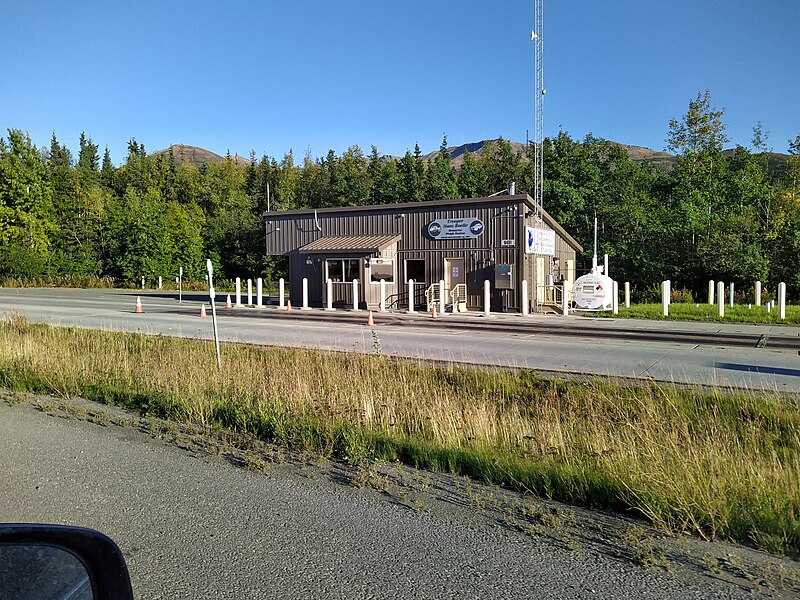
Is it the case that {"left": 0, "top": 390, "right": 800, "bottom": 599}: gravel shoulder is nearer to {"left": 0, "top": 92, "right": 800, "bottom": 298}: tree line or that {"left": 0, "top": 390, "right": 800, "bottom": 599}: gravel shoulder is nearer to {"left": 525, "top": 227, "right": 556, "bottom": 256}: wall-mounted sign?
{"left": 525, "top": 227, "right": 556, "bottom": 256}: wall-mounted sign

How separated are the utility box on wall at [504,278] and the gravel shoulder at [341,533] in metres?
23.3

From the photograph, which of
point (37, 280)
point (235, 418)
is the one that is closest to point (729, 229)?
point (235, 418)

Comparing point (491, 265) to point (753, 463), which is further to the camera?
point (491, 265)

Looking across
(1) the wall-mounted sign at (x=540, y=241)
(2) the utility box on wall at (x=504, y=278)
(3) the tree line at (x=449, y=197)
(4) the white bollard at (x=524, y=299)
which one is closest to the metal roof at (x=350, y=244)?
(2) the utility box on wall at (x=504, y=278)

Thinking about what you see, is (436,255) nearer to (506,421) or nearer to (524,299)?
(524,299)

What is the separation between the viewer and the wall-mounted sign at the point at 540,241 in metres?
29.1

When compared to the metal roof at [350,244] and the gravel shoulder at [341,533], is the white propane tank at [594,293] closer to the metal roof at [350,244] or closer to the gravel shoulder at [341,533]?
the metal roof at [350,244]

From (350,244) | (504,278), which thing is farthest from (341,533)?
(350,244)

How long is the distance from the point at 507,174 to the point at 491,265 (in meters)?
46.3

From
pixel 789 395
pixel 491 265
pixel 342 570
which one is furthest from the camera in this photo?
pixel 491 265

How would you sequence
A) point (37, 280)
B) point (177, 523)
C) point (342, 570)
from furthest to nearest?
point (37, 280) < point (177, 523) < point (342, 570)

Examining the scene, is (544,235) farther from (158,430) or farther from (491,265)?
(158,430)

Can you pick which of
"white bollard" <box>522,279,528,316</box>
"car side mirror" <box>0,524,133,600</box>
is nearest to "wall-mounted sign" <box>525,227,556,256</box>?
"white bollard" <box>522,279,528,316</box>

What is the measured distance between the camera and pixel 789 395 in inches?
352
